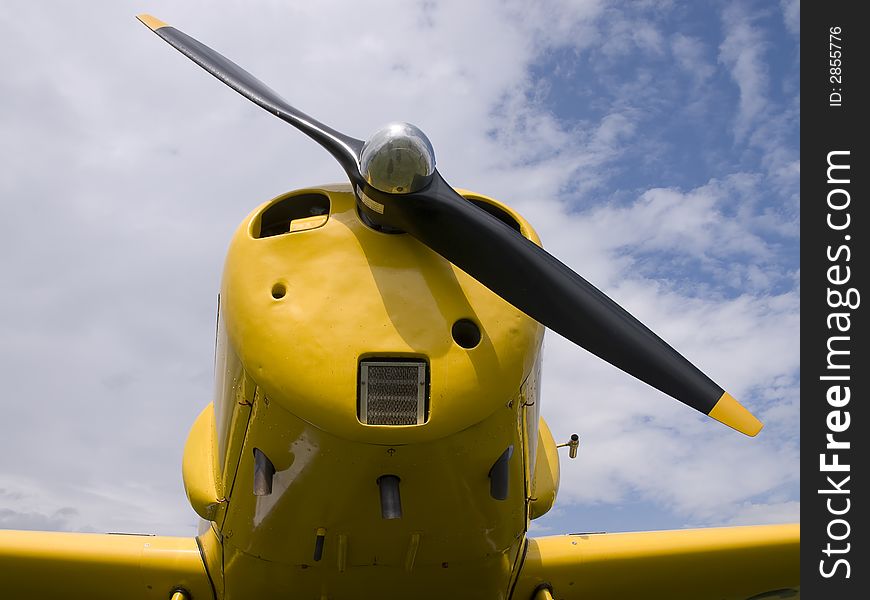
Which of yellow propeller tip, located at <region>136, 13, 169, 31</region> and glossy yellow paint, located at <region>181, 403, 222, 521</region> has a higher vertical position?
yellow propeller tip, located at <region>136, 13, 169, 31</region>

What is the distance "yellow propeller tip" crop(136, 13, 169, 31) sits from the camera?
8.80m

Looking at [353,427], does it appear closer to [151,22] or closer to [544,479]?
[544,479]

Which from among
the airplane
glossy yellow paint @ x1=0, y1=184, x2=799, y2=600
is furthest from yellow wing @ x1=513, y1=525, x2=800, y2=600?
the airplane

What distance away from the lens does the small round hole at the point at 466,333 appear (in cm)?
626

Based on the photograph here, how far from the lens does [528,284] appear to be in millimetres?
6500

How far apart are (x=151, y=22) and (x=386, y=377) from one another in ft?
17.7

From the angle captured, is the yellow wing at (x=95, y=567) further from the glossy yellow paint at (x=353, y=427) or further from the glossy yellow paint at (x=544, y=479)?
the glossy yellow paint at (x=544, y=479)

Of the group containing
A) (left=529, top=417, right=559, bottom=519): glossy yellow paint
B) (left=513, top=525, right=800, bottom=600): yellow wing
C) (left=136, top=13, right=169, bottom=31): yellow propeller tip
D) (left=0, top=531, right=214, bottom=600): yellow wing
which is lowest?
(left=0, top=531, right=214, bottom=600): yellow wing

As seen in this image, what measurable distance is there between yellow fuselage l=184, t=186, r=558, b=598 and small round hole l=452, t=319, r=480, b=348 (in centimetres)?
4

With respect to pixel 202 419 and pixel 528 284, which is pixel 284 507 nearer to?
pixel 202 419

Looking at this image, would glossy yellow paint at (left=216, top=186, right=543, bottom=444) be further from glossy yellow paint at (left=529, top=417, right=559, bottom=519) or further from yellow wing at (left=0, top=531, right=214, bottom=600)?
yellow wing at (left=0, top=531, right=214, bottom=600)

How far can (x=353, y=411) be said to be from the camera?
589 cm

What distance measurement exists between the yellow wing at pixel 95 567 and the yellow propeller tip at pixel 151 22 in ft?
18.7
